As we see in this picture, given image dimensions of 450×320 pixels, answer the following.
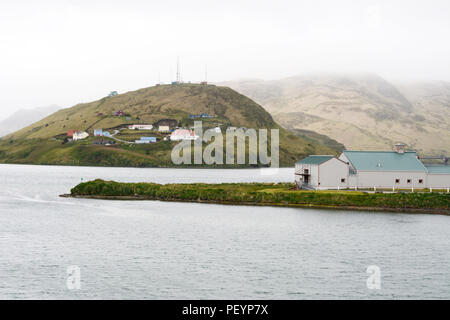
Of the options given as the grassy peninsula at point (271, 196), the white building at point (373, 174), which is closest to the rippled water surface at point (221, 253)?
the grassy peninsula at point (271, 196)

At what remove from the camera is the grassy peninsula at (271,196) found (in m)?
77.8

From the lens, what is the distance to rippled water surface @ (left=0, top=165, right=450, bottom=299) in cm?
3806

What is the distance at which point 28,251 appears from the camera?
50.5 metres

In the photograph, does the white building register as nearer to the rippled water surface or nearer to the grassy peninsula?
the grassy peninsula

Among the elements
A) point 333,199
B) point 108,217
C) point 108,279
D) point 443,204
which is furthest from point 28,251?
point 443,204

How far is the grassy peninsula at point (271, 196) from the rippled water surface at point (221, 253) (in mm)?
3502

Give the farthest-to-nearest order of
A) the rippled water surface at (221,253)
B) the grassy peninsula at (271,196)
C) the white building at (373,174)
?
1. the white building at (373,174)
2. the grassy peninsula at (271,196)
3. the rippled water surface at (221,253)

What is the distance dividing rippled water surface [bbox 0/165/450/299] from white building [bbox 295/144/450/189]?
11074 mm

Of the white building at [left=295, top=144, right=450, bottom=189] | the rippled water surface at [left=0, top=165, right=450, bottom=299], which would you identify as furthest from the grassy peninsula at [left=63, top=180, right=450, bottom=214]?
the white building at [left=295, top=144, right=450, bottom=189]

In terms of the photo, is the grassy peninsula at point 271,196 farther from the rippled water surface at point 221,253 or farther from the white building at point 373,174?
the white building at point 373,174

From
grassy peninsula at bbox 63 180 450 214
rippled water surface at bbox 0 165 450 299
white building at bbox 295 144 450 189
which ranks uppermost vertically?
white building at bbox 295 144 450 189
